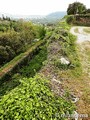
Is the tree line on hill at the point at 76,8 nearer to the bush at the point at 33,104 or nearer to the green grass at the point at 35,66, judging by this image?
the green grass at the point at 35,66

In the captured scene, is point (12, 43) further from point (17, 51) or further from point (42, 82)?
point (42, 82)

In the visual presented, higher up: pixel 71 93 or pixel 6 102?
pixel 6 102

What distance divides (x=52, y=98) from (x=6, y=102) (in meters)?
1.39

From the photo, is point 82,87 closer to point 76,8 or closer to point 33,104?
point 33,104

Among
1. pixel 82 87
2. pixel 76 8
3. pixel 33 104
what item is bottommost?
pixel 76 8

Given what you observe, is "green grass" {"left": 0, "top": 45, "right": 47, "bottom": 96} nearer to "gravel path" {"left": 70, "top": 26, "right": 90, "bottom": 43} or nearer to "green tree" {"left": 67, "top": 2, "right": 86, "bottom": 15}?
"gravel path" {"left": 70, "top": 26, "right": 90, "bottom": 43}

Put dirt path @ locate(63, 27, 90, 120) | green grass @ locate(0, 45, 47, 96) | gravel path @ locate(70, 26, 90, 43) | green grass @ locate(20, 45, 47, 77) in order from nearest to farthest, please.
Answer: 1. dirt path @ locate(63, 27, 90, 120)
2. green grass @ locate(0, 45, 47, 96)
3. green grass @ locate(20, 45, 47, 77)
4. gravel path @ locate(70, 26, 90, 43)

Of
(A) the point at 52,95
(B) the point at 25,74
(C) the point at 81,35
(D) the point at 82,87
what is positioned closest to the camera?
(A) the point at 52,95

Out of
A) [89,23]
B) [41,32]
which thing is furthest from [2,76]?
[89,23]

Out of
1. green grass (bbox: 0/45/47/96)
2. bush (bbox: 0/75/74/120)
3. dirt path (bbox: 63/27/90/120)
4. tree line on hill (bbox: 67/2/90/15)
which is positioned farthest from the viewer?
A: tree line on hill (bbox: 67/2/90/15)

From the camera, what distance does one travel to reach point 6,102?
5.62 metres

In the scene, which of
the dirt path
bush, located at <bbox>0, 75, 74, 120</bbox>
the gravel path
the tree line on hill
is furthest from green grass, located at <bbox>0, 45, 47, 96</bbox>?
the tree line on hill

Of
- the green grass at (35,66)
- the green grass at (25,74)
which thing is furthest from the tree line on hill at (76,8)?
the green grass at (25,74)

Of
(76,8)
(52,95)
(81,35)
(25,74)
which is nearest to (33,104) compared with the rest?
(52,95)
